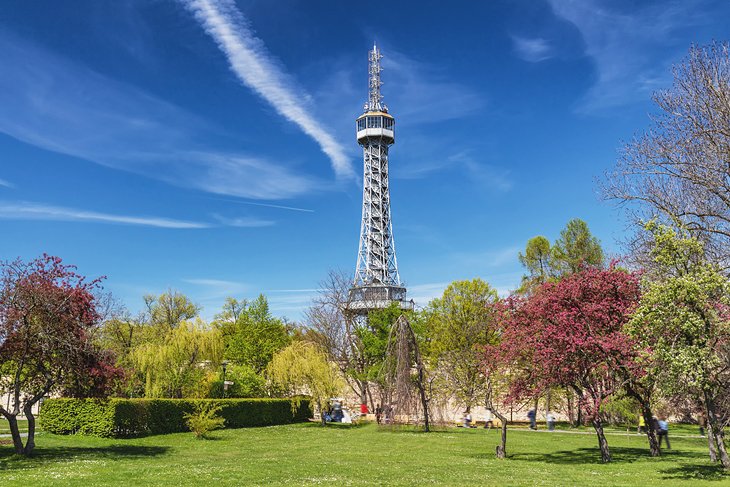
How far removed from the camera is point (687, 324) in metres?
13.4

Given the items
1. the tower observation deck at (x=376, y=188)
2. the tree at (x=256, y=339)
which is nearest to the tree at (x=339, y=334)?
the tree at (x=256, y=339)

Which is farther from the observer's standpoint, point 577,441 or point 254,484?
point 577,441

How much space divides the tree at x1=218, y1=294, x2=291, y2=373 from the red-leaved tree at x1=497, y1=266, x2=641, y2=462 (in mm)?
28804

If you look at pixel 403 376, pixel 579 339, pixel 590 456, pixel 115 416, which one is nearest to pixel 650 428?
pixel 590 456

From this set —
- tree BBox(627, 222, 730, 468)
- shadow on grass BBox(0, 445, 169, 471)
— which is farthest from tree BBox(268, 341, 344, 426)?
tree BBox(627, 222, 730, 468)

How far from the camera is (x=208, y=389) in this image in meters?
36.2

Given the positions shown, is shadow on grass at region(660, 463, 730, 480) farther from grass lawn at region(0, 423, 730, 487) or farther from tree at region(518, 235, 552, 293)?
tree at region(518, 235, 552, 293)

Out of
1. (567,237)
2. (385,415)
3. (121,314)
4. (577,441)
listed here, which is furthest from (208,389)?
(567,237)

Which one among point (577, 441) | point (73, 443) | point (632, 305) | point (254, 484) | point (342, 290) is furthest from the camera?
point (342, 290)

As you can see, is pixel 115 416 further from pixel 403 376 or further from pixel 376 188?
pixel 376 188

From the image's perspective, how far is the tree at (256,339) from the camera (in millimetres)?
46938

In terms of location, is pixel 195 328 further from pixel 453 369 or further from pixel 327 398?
pixel 453 369

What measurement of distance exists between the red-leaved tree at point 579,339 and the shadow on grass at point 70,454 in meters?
12.8

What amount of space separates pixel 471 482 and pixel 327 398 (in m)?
23.3
